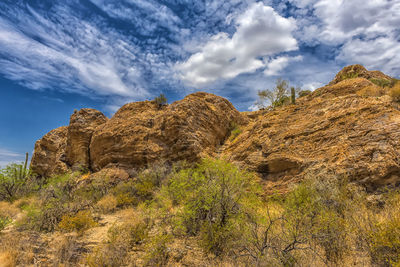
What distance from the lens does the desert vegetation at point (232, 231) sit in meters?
A: 3.21

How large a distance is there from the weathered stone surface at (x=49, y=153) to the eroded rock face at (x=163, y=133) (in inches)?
184

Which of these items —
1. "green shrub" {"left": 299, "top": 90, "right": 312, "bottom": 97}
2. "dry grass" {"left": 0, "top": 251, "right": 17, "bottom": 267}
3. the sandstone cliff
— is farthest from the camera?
"green shrub" {"left": 299, "top": 90, "right": 312, "bottom": 97}

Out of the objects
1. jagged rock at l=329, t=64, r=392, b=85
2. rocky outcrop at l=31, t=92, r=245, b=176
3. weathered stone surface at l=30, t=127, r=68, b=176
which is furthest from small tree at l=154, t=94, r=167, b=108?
jagged rock at l=329, t=64, r=392, b=85

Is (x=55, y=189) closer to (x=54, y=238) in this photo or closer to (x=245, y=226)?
(x=54, y=238)

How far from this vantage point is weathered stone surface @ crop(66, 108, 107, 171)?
15102mm

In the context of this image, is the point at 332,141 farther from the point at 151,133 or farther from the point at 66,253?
the point at 151,133

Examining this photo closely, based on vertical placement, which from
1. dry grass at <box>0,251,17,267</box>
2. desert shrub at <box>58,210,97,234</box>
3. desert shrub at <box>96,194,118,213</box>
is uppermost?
desert shrub at <box>96,194,118,213</box>

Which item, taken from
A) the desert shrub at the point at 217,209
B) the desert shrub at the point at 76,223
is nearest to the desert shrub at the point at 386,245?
the desert shrub at the point at 217,209

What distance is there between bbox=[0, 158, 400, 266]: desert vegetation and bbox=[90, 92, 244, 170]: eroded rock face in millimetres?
5052

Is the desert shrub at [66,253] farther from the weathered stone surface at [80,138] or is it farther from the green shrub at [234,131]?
the weathered stone surface at [80,138]

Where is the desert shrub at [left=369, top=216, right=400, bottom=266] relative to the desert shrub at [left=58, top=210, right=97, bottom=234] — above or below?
below

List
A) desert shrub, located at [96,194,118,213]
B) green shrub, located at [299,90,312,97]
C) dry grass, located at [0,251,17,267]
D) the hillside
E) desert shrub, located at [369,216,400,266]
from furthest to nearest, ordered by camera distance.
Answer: green shrub, located at [299,90,312,97]
desert shrub, located at [96,194,118,213]
dry grass, located at [0,251,17,267]
the hillside
desert shrub, located at [369,216,400,266]

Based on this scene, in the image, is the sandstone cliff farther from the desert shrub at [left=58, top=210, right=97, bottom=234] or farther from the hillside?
the desert shrub at [left=58, top=210, right=97, bottom=234]

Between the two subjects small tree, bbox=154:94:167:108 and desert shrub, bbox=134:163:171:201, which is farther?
small tree, bbox=154:94:167:108
